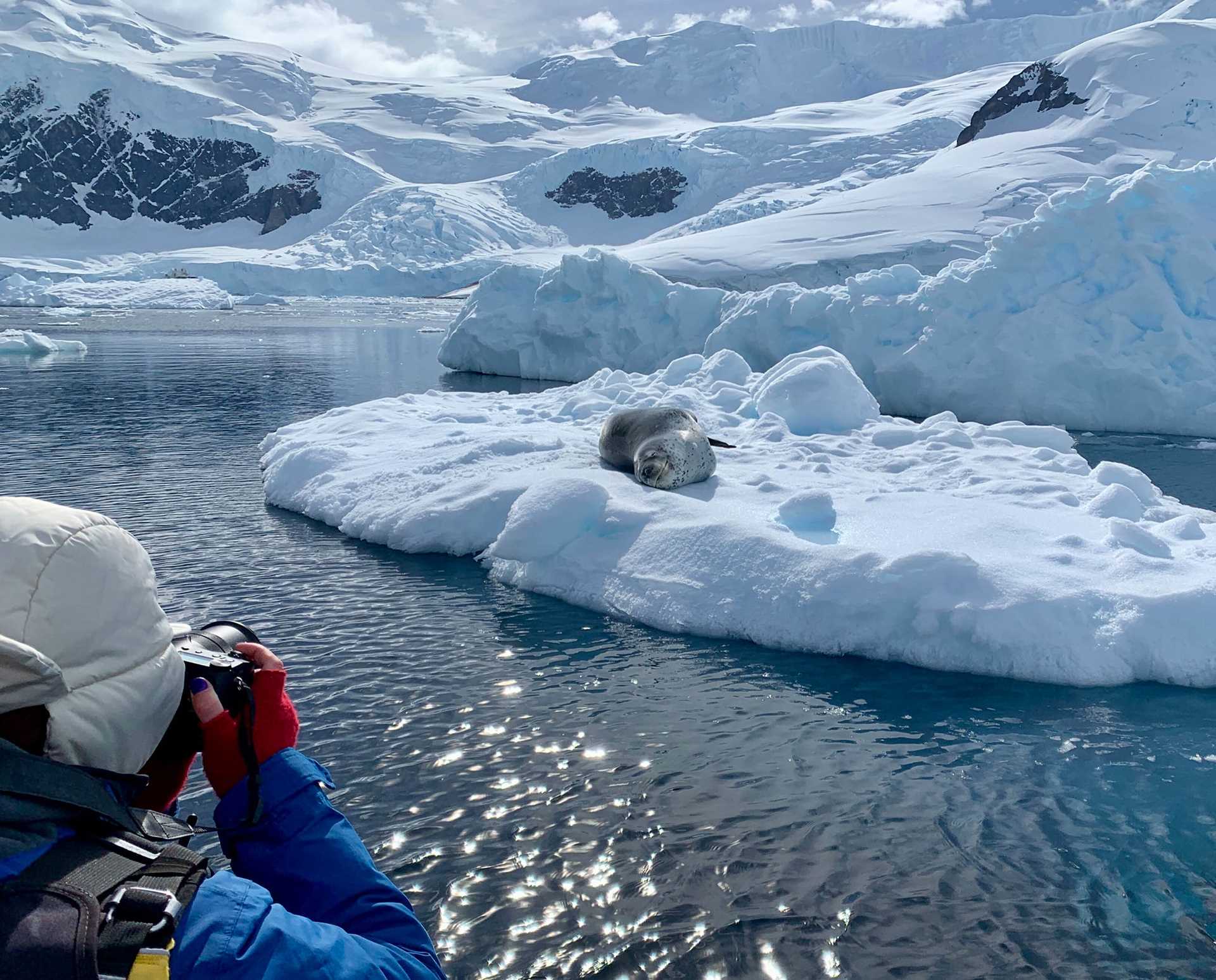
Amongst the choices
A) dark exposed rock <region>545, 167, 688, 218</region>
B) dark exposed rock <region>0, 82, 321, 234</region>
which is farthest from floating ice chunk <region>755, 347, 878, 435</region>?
dark exposed rock <region>0, 82, 321, 234</region>

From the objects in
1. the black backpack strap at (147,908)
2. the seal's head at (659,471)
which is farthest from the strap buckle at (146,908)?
the seal's head at (659,471)

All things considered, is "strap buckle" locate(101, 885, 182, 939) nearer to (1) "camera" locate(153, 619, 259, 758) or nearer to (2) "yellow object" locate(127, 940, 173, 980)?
(2) "yellow object" locate(127, 940, 173, 980)

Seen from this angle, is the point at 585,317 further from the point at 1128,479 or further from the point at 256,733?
the point at 256,733

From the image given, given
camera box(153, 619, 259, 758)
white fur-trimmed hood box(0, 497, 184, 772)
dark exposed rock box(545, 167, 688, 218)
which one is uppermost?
dark exposed rock box(545, 167, 688, 218)

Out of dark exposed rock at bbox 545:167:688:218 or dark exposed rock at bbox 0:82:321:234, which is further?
dark exposed rock at bbox 0:82:321:234

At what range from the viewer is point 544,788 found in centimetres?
386

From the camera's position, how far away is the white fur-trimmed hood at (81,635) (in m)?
1.25

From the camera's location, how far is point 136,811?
1.33m

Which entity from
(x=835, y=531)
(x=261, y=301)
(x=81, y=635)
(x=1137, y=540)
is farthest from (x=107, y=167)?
(x=81, y=635)

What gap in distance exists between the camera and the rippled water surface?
3.03m

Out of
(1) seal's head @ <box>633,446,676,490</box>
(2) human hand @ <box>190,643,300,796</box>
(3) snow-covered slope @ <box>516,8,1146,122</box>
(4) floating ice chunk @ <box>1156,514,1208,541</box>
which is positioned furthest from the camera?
(3) snow-covered slope @ <box>516,8,1146,122</box>

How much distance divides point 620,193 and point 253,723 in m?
104

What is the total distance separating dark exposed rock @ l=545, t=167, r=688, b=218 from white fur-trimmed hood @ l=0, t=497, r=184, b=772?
99.0m

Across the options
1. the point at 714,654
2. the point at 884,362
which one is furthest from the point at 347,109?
the point at 714,654
